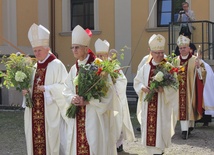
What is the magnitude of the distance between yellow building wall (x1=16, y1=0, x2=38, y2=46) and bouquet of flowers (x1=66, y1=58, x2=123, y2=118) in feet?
39.1

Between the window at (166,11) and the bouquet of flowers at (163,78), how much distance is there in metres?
9.38

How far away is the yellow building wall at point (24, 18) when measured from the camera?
17078mm

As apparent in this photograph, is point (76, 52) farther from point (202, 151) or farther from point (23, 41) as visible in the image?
point (23, 41)

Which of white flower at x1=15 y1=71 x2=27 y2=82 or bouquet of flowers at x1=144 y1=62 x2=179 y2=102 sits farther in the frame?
bouquet of flowers at x1=144 y1=62 x2=179 y2=102

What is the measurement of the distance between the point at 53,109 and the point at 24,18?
1129 cm

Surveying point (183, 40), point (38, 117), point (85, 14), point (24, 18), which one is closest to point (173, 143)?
point (183, 40)

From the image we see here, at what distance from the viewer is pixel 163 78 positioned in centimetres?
720

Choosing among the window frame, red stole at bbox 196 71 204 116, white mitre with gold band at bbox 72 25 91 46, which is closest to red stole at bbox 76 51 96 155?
white mitre with gold band at bbox 72 25 91 46

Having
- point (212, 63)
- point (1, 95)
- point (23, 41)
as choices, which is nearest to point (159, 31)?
point (212, 63)

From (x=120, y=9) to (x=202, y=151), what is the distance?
9.76 metres

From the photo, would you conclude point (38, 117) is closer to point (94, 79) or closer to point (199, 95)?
point (94, 79)

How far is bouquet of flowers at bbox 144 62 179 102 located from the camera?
283 inches

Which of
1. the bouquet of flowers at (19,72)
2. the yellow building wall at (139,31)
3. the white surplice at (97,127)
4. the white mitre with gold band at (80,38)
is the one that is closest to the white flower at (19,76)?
the bouquet of flowers at (19,72)

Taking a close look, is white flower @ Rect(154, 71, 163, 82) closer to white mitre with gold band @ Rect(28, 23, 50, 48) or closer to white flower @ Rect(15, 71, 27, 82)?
white mitre with gold band @ Rect(28, 23, 50, 48)
